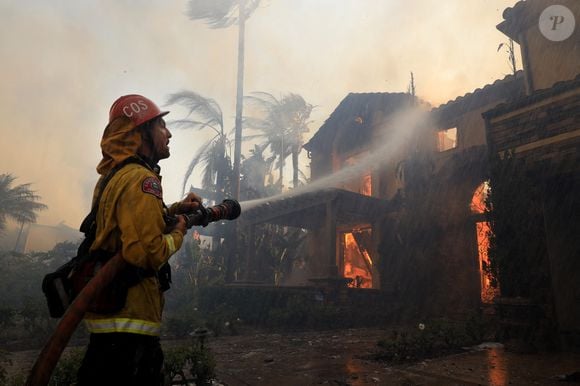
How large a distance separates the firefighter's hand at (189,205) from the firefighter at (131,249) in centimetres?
18

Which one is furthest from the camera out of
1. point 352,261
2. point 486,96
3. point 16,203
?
point 16,203

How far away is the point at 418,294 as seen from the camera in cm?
1230

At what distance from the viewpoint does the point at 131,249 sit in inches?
63.2

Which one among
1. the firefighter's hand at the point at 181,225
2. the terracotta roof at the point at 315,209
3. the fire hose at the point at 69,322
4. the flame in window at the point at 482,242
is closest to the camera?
the fire hose at the point at 69,322

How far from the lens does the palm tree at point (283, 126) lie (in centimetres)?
2705

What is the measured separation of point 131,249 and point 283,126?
85.9 feet

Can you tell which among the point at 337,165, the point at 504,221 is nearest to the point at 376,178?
the point at 337,165

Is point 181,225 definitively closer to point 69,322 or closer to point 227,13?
point 69,322

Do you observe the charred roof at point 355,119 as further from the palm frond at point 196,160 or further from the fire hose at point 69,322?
the fire hose at point 69,322

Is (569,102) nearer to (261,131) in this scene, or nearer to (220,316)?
(220,316)

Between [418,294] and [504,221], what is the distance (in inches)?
218

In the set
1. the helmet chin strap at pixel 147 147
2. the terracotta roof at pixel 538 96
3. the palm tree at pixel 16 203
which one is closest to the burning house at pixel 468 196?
the terracotta roof at pixel 538 96

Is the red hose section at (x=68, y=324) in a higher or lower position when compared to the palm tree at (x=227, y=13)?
lower

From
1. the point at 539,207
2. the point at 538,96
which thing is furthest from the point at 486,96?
the point at 539,207
